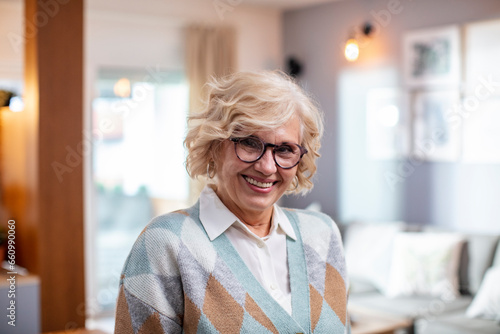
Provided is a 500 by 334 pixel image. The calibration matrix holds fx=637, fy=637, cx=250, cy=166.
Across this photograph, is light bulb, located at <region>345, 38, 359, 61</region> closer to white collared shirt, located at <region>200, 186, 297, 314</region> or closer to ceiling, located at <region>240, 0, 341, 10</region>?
ceiling, located at <region>240, 0, 341, 10</region>

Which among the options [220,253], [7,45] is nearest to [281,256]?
[220,253]

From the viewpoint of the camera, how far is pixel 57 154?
328 cm

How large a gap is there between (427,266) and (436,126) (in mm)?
1189

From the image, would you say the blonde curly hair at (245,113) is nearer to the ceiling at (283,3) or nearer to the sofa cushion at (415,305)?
the sofa cushion at (415,305)

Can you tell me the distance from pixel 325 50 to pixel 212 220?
4749 mm

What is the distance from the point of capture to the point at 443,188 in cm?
500

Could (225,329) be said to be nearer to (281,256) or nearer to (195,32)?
(281,256)

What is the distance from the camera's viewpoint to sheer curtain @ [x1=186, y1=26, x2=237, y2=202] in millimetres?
5715

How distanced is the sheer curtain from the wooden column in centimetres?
234

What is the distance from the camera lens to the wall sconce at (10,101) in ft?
11.7

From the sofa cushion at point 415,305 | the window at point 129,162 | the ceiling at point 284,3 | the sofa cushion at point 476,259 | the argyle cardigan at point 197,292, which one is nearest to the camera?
the argyle cardigan at point 197,292

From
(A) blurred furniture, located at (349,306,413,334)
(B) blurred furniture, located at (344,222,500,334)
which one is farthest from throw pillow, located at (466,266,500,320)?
(A) blurred furniture, located at (349,306,413,334)

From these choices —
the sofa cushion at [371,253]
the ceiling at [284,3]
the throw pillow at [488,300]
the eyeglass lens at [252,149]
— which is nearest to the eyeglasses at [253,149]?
the eyeglass lens at [252,149]

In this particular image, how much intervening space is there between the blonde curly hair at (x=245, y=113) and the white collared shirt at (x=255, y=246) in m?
0.11
